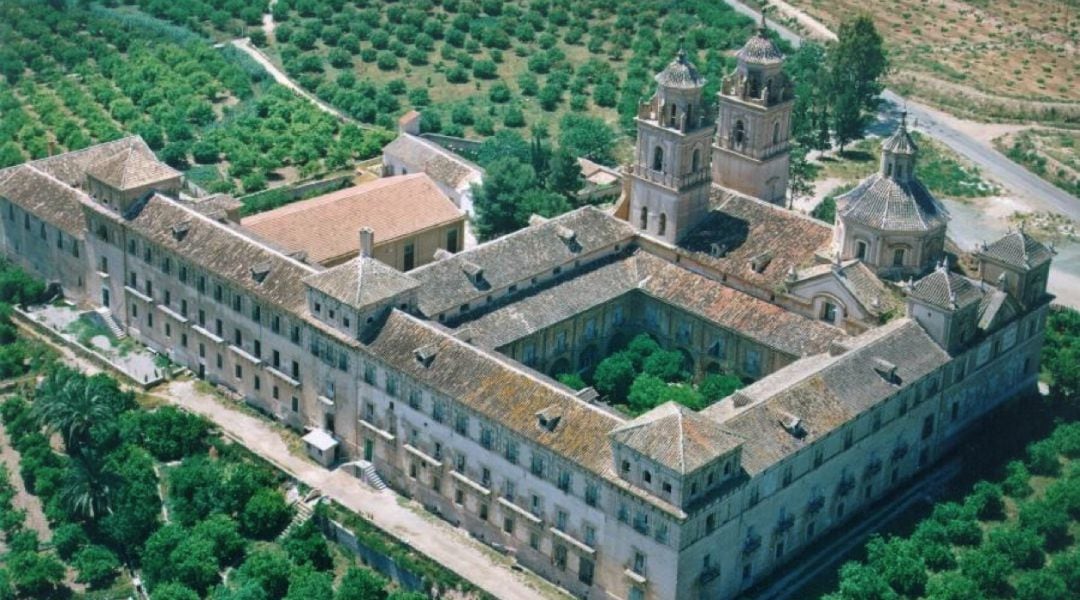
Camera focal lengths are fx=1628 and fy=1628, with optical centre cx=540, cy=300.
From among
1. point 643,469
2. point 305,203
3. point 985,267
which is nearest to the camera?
point 643,469

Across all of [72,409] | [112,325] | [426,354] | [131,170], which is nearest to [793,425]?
[426,354]

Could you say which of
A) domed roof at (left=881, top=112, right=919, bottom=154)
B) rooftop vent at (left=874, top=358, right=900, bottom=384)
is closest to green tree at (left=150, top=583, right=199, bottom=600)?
rooftop vent at (left=874, top=358, right=900, bottom=384)

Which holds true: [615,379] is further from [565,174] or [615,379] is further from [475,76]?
[475,76]

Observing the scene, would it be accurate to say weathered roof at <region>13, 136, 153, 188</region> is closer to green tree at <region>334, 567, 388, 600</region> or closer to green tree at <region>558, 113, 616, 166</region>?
green tree at <region>558, 113, 616, 166</region>

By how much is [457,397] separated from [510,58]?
10028 cm

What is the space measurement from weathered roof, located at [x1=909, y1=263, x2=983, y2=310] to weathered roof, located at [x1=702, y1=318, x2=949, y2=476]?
2.26 metres

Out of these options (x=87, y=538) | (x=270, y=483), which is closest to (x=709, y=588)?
(x=270, y=483)

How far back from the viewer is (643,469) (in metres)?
94.2

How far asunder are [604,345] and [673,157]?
50.2 ft

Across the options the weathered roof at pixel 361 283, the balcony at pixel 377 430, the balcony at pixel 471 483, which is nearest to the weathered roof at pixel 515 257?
the weathered roof at pixel 361 283

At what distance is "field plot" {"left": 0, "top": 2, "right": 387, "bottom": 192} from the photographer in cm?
16375

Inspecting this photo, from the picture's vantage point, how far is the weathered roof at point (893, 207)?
116125 millimetres

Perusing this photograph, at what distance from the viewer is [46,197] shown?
135 m

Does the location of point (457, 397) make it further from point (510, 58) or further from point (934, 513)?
point (510, 58)
